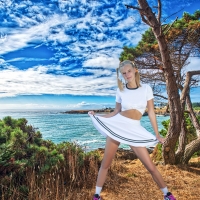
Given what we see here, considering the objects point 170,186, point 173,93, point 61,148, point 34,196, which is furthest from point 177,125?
point 34,196

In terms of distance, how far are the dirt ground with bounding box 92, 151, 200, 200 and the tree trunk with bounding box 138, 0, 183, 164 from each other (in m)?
0.43

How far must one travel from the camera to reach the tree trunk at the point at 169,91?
514cm

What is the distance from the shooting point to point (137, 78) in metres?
3.11

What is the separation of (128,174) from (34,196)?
2.49 m

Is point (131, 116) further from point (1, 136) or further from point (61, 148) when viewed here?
point (61, 148)

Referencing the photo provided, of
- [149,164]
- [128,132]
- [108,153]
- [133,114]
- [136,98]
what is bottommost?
[149,164]

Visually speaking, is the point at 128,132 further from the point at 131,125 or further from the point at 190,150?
the point at 190,150

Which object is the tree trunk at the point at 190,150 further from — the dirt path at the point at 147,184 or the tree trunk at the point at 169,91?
the tree trunk at the point at 169,91

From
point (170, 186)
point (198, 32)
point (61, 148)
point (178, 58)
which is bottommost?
point (170, 186)

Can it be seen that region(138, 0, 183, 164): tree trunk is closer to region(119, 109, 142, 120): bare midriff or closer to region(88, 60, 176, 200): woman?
region(88, 60, 176, 200): woman

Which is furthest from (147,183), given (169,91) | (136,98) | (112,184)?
(136,98)

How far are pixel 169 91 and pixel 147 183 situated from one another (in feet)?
7.22

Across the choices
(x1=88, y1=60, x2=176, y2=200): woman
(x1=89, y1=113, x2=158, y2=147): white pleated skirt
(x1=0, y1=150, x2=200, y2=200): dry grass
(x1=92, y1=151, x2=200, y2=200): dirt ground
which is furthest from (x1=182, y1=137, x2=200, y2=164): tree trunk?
(x1=89, y1=113, x2=158, y2=147): white pleated skirt

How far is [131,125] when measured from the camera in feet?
9.58
